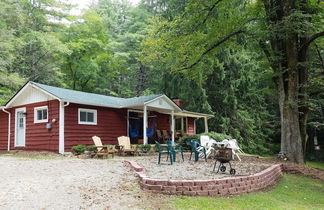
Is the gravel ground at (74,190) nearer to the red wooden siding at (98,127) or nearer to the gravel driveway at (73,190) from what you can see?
the gravel driveway at (73,190)

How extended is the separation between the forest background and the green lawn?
4.82 m

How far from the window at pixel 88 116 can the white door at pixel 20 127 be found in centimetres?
337

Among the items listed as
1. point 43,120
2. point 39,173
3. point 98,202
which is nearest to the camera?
point 98,202

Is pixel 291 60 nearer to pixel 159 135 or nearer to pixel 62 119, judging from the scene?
pixel 159 135

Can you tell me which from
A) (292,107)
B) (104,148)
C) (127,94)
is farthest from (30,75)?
(292,107)

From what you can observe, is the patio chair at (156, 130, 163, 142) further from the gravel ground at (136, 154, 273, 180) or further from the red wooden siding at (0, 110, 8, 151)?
the red wooden siding at (0, 110, 8, 151)

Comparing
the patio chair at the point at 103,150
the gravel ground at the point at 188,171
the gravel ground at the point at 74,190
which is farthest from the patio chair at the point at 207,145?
the gravel ground at the point at 74,190

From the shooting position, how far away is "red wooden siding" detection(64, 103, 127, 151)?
38.6 ft

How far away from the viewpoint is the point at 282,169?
9312 mm

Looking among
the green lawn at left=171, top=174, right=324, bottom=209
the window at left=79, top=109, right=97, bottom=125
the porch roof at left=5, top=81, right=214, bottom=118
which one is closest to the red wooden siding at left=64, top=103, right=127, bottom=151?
the window at left=79, top=109, right=97, bottom=125

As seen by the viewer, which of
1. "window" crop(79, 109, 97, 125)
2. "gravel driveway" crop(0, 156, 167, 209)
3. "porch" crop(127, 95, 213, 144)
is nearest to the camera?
"gravel driveway" crop(0, 156, 167, 209)

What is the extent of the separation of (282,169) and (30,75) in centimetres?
1987

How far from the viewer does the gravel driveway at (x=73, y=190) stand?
4.32 m

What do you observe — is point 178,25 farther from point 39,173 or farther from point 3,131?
point 3,131
